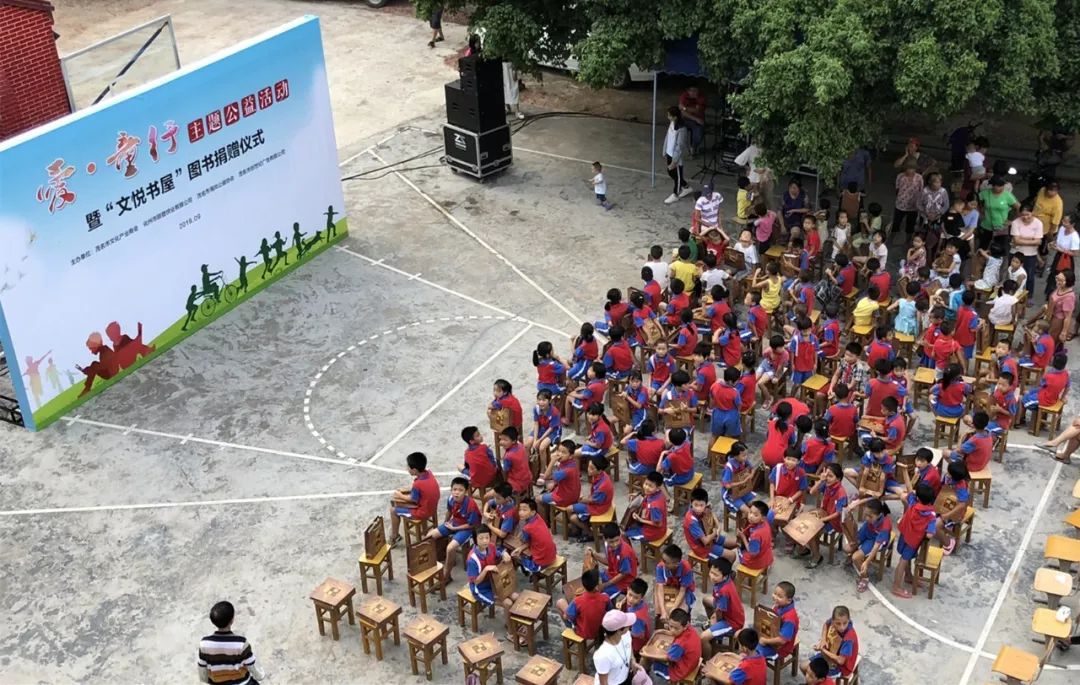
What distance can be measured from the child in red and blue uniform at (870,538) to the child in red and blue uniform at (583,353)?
401cm

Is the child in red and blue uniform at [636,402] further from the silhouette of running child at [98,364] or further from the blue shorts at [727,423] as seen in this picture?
the silhouette of running child at [98,364]

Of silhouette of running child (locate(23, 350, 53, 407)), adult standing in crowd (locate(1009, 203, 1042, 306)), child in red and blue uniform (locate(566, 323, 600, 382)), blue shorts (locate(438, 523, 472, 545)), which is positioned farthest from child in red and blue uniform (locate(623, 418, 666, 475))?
silhouette of running child (locate(23, 350, 53, 407))

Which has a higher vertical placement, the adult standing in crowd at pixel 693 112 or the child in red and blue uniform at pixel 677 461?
the adult standing in crowd at pixel 693 112

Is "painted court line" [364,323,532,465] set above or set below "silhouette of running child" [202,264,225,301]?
below

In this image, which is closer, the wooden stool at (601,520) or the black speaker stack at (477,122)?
the wooden stool at (601,520)

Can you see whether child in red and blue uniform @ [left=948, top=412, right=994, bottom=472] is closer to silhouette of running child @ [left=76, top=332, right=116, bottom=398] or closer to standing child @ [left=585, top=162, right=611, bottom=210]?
standing child @ [left=585, top=162, right=611, bottom=210]

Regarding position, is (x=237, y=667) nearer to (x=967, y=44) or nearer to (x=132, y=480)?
(x=132, y=480)

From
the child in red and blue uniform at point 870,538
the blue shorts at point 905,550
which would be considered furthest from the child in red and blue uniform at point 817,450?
the blue shorts at point 905,550

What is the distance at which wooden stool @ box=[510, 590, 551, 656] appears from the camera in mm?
11523

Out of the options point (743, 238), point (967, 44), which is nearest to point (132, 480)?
point (743, 238)

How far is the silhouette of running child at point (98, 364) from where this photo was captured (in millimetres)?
16156

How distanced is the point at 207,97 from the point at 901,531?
10970mm

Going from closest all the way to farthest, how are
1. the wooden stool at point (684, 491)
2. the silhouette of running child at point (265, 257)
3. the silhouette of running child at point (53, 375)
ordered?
the wooden stool at point (684, 491), the silhouette of running child at point (53, 375), the silhouette of running child at point (265, 257)

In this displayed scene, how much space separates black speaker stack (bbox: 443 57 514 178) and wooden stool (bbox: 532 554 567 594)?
10732 mm
